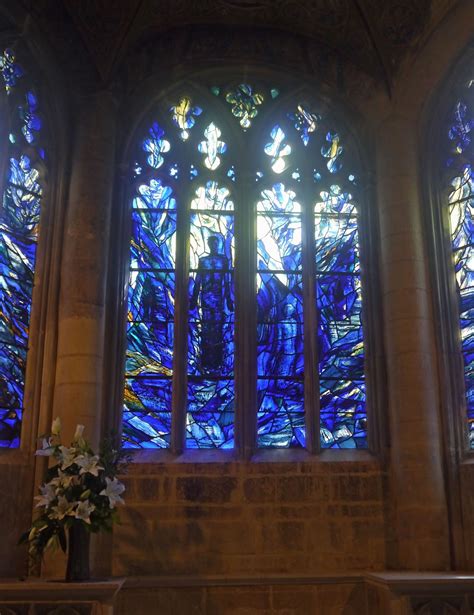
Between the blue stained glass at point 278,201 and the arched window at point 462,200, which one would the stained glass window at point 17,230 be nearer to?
the blue stained glass at point 278,201

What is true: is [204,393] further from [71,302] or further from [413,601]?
[413,601]

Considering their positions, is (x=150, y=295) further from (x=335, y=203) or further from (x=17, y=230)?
(x=335, y=203)

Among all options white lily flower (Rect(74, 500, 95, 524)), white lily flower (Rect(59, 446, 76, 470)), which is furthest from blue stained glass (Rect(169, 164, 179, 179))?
white lily flower (Rect(74, 500, 95, 524))

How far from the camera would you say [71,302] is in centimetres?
785

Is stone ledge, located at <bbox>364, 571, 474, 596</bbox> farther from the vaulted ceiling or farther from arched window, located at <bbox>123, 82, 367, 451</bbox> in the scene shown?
the vaulted ceiling

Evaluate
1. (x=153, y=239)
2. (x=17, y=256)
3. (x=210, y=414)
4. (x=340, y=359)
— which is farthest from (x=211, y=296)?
(x=17, y=256)

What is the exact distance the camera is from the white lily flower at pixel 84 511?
6.20 m

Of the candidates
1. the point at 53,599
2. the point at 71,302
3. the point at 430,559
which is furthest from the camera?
the point at 71,302

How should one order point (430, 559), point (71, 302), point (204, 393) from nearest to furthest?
point (430, 559) < point (71, 302) < point (204, 393)

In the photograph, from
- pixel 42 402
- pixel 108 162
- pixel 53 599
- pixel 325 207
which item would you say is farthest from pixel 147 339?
pixel 53 599

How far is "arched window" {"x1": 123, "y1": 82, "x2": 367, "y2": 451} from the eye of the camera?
833 centimetres

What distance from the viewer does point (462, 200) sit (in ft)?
28.5

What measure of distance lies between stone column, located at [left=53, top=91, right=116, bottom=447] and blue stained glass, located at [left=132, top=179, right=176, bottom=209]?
1.86 feet

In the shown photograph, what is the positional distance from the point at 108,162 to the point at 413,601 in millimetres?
5068
